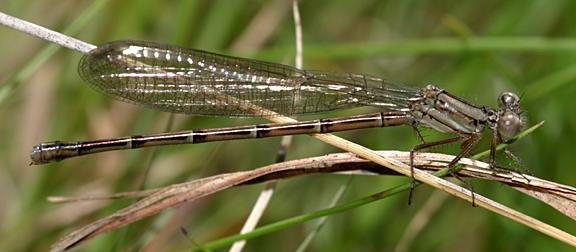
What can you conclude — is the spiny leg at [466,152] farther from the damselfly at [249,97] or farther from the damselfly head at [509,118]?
the damselfly head at [509,118]

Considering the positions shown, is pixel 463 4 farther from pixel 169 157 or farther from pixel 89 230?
pixel 89 230

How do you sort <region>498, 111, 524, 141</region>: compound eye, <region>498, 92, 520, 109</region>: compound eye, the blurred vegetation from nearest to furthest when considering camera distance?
1. <region>498, 111, 524, 141</region>: compound eye
2. <region>498, 92, 520, 109</region>: compound eye
3. the blurred vegetation

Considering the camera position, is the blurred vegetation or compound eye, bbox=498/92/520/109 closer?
compound eye, bbox=498/92/520/109

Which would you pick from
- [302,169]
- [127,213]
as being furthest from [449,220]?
[127,213]

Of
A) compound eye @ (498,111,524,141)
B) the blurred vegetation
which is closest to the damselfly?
compound eye @ (498,111,524,141)

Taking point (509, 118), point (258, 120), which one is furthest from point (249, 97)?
point (509, 118)

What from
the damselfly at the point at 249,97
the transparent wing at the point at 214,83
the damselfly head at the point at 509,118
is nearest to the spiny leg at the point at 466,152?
the damselfly at the point at 249,97

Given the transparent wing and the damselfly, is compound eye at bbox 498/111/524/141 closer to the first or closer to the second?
the damselfly
